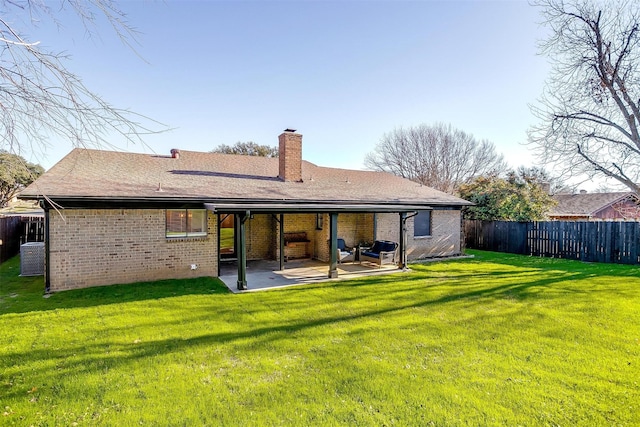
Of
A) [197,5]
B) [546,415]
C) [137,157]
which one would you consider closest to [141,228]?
[137,157]

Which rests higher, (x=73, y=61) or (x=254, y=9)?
(x=254, y=9)

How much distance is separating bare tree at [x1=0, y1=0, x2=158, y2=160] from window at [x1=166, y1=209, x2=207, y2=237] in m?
6.84

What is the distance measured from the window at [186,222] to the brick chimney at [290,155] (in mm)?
A: 4063

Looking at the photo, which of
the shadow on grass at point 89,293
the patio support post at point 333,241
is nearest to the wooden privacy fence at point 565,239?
the patio support post at point 333,241

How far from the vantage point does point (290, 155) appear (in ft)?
42.4

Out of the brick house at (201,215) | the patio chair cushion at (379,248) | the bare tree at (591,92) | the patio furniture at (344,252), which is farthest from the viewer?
the patio furniture at (344,252)

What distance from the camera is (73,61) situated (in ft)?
9.32

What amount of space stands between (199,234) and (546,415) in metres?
9.05

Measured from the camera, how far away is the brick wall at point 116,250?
816cm

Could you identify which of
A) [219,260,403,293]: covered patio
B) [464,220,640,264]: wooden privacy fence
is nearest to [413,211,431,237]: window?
[219,260,403,293]: covered patio

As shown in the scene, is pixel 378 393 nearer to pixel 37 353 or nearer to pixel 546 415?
pixel 546 415

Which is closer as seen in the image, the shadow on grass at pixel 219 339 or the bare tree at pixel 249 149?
the shadow on grass at pixel 219 339

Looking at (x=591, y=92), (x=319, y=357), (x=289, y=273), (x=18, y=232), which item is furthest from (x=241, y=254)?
(x=591, y=92)

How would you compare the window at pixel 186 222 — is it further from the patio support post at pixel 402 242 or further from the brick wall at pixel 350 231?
the patio support post at pixel 402 242
